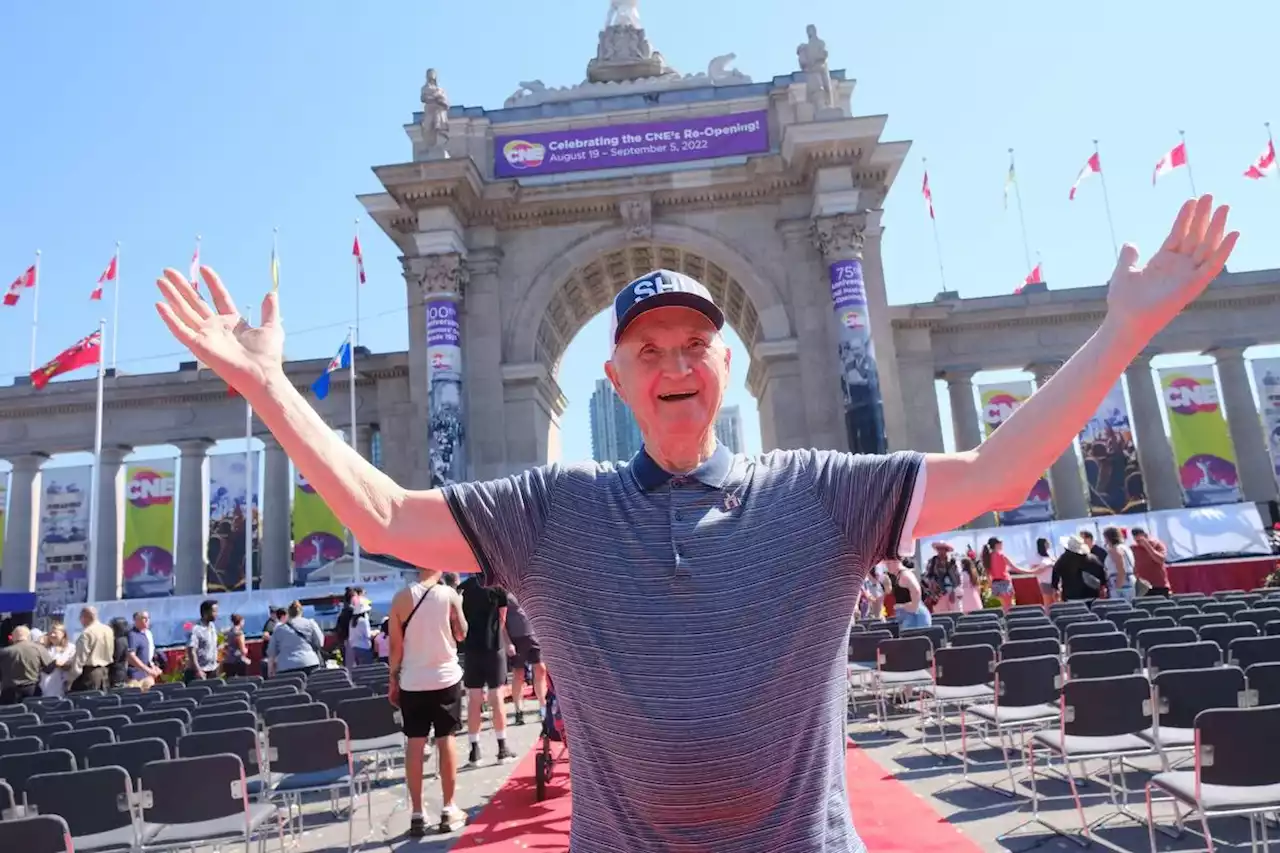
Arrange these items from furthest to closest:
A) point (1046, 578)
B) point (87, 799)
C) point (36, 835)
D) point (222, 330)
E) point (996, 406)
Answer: point (996, 406)
point (1046, 578)
point (87, 799)
point (36, 835)
point (222, 330)

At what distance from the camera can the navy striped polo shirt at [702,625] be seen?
5.33 ft

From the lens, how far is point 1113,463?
1379 inches

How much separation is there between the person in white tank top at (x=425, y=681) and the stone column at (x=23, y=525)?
36.8m

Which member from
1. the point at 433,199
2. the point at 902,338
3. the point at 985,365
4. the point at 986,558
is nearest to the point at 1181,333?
the point at 985,365

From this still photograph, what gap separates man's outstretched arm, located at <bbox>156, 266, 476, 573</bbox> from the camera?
173 cm

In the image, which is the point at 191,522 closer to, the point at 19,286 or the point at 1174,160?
the point at 19,286

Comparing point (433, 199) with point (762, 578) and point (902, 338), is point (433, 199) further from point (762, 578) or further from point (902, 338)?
point (762, 578)

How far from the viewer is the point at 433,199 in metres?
30.6

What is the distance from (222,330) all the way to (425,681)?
644 centimetres

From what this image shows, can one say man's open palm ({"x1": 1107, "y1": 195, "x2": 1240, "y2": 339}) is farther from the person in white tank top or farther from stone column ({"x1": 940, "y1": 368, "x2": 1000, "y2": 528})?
stone column ({"x1": 940, "y1": 368, "x2": 1000, "y2": 528})

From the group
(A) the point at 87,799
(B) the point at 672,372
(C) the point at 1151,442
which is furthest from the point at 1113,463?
(B) the point at 672,372

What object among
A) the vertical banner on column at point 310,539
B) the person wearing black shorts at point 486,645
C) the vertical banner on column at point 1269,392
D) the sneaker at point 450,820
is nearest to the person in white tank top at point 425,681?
the sneaker at point 450,820

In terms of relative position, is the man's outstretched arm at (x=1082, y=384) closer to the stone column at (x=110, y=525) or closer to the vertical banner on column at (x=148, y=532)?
the stone column at (x=110, y=525)

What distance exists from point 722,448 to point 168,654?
24274 millimetres
